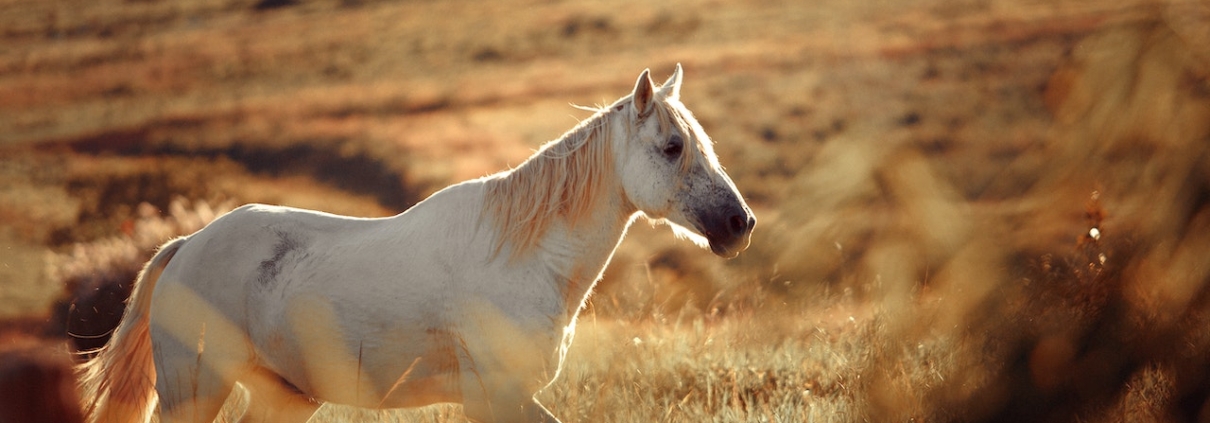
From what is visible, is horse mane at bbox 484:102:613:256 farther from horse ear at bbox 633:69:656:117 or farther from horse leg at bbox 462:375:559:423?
horse leg at bbox 462:375:559:423

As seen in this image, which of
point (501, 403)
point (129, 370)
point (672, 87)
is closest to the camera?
point (501, 403)

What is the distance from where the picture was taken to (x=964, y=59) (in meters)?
42.1

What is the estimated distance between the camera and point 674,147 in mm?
3875

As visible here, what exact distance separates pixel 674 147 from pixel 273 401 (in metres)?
2.34

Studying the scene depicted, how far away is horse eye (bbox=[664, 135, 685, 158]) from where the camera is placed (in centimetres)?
387

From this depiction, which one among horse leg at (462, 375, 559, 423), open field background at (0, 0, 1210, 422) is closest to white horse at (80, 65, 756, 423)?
horse leg at (462, 375, 559, 423)

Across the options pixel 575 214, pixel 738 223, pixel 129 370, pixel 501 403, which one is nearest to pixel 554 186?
pixel 575 214

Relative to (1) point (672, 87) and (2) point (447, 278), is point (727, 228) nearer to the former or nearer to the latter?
(1) point (672, 87)

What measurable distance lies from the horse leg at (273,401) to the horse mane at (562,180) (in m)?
1.38

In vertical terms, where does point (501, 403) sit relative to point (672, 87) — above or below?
below

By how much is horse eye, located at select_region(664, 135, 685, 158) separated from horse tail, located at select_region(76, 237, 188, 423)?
248 cm

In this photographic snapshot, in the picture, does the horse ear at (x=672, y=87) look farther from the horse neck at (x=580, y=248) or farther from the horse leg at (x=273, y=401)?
the horse leg at (x=273, y=401)

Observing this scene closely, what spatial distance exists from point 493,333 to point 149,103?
134 feet

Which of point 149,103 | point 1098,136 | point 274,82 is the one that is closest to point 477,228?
point 1098,136
